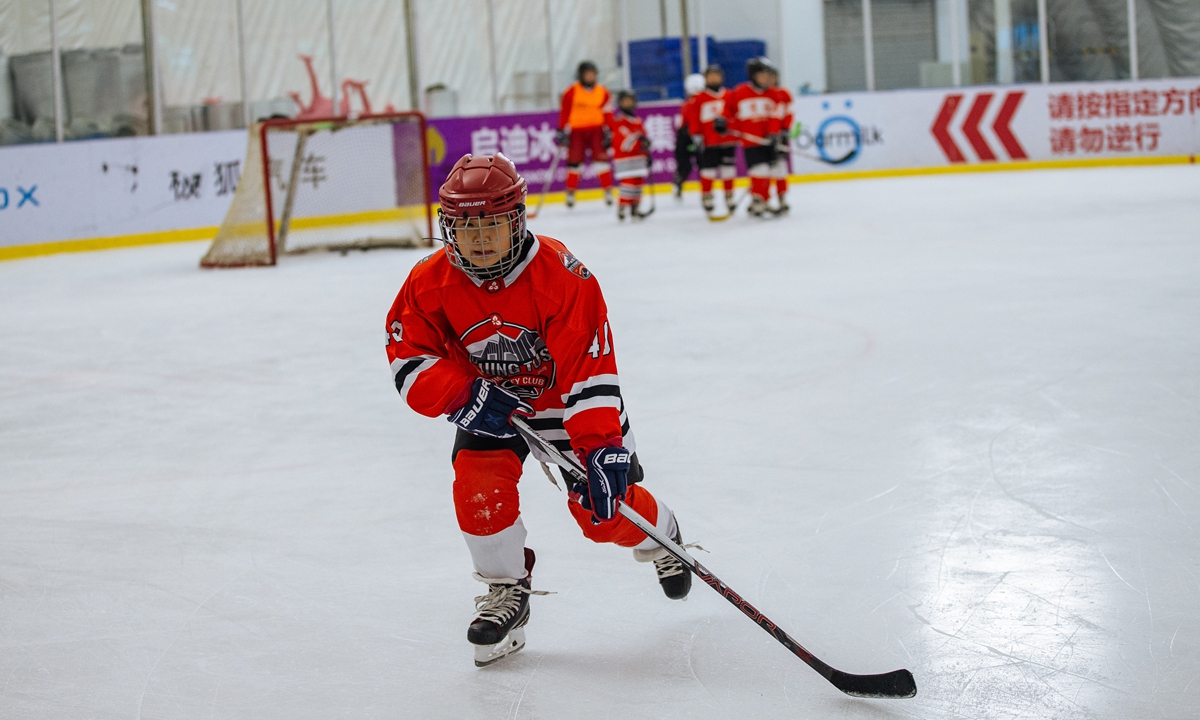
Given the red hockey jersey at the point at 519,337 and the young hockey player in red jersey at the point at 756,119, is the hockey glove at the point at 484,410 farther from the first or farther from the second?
the young hockey player in red jersey at the point at 756,119

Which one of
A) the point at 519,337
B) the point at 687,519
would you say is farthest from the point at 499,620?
the point at 687,519

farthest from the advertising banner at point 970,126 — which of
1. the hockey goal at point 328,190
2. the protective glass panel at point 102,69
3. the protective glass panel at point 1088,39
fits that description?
the protective glass panel at point 102,69

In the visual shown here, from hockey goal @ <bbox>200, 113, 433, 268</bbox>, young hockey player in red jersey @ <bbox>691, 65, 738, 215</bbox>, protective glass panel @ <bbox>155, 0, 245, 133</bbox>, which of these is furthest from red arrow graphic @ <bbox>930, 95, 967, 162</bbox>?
protective glass panel @ <bbox>155, 0, 245, 133</bbox>

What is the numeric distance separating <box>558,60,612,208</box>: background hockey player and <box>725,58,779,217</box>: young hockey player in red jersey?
191 centimetres

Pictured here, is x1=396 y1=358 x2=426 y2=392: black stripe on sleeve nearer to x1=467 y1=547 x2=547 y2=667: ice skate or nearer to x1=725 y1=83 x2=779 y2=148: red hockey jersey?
x1=467 y1=547 x2=547 y2=667: ice skate

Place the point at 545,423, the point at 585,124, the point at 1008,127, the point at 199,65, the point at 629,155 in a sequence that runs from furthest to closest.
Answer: the point at 1008,127
the point at 199,65
the point at 585,124
the point at 629,155
the point at 545,423

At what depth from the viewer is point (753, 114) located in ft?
28.3

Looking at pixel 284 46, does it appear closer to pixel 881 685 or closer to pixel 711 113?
pixel 711 113

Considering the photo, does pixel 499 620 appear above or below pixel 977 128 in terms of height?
below

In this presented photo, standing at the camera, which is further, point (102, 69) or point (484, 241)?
point (102, 69)

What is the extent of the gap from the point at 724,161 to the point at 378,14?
481 centimetres

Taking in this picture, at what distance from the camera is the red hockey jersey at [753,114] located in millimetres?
8562

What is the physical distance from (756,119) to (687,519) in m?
6.66

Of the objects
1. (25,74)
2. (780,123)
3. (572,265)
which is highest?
(25,74)
